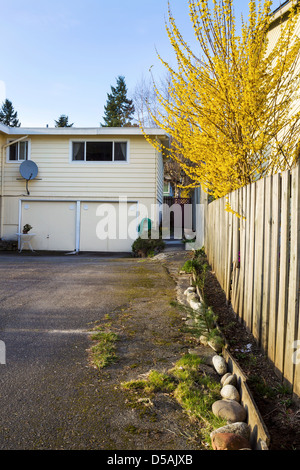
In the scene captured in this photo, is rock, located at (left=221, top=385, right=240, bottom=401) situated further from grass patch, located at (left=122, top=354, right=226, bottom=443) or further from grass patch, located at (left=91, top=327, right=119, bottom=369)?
grass patch, located at (left=91, top=327, right=119, bottom=369)

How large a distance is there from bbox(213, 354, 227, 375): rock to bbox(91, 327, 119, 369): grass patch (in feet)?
3.04

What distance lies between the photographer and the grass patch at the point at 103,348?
350cm

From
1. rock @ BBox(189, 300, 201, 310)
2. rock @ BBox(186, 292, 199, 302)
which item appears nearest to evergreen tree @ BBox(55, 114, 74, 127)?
rock @ BBox(186, 292, 199, 302)

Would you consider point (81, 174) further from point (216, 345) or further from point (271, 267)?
point (271, 267)

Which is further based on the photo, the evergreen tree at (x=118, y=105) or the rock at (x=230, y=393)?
the evergreen tree at (x=118, y=105)

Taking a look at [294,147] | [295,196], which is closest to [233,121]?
[294,147]

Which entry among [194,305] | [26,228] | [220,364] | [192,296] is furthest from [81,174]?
[220,364]

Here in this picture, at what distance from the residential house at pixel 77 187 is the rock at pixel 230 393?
12.5m

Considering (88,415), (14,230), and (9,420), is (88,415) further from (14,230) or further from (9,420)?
(14,230)

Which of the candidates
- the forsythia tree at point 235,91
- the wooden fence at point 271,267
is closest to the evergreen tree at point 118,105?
the forsythia tree at point 235,91

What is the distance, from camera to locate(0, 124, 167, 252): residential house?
15.3 metres

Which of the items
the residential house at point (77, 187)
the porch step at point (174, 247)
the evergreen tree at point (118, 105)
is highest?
the evergreen tree at point (118, 105)

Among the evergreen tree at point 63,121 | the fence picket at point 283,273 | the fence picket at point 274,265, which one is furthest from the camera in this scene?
the evergreen tree at point 63,121

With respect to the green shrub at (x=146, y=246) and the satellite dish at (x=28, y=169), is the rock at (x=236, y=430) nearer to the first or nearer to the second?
the green shrub at (x=146, y=246)
